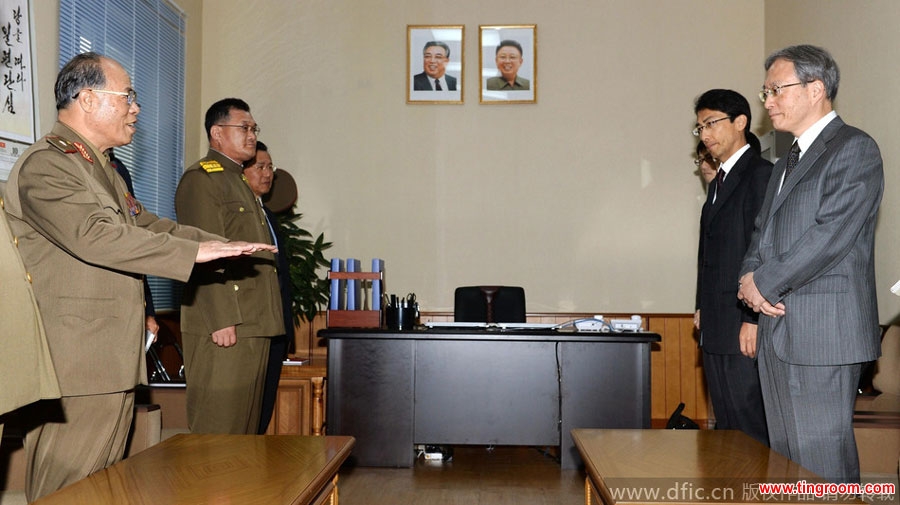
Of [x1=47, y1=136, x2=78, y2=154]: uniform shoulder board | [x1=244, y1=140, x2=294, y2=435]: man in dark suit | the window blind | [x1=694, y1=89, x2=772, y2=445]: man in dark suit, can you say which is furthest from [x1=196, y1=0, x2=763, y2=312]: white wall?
→ [x1=47, y1=136, x2=78, y2=154]: uniform shoulder board

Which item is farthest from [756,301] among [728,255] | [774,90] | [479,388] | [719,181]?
[479,388]

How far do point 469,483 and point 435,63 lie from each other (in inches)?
131

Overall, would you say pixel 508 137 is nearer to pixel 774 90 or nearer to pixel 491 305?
pixel 491 305

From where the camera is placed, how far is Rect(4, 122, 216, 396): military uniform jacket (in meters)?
2.08

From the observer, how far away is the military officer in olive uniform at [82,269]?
2.07m

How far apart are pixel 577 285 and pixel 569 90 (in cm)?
148

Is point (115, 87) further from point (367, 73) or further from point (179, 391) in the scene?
point (367, 73)

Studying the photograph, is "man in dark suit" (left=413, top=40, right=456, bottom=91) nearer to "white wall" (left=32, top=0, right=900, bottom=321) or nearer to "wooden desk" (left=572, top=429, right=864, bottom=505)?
"white wall" (left=32, top=0, right=900, bottom=321)

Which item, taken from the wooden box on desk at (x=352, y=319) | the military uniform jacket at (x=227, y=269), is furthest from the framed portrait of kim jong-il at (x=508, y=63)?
the military uniform jacket at (x=227, y=269)

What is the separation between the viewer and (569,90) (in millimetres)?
6031

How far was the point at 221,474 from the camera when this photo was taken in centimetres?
183

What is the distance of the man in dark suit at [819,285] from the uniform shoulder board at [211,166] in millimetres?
2119

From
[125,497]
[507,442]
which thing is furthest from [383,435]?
[125,497]

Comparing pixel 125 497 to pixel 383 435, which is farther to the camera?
pixel 383 435
